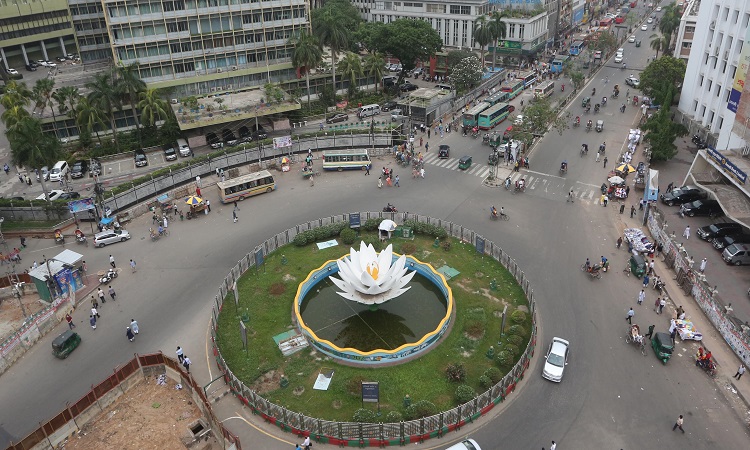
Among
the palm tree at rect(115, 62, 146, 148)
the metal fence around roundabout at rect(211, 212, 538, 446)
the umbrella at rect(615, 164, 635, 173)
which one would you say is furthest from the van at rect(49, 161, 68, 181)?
the umbrella at rect(615, 164, 635, 173)

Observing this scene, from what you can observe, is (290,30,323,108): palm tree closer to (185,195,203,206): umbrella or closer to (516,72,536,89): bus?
(185,195,203,206): umbrella

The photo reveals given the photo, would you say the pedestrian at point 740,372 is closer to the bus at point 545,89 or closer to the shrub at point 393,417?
the shrub at point 393,417

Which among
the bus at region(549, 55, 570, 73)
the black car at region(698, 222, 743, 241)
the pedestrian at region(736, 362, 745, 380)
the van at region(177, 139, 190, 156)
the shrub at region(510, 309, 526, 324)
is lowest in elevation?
the pedestrian at region(736, 362, 745, 380)

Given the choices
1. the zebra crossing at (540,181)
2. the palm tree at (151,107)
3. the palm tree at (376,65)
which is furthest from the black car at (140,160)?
the palm tree at (376,65)

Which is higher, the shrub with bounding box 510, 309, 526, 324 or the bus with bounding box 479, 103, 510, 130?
the bus with bounding box 479, 103, 510, 130

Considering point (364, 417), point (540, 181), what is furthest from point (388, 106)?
point (364, 417)

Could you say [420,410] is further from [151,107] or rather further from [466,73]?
[466,73]
